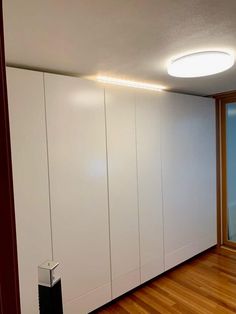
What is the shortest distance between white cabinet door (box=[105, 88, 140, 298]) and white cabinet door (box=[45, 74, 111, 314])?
0.09 meters

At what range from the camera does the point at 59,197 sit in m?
2.04

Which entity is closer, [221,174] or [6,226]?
[6,226]

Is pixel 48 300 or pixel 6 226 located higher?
pixel 6 226

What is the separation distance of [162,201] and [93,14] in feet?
7.22

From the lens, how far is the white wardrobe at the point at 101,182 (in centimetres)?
187

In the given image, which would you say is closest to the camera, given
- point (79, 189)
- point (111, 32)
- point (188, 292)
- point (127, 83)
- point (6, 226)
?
point (6, 226)

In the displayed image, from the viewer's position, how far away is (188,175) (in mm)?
3160

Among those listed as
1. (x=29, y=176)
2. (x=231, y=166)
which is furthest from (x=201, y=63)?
(x=231, y=166)

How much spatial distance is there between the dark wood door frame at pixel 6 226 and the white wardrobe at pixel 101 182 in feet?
4.41

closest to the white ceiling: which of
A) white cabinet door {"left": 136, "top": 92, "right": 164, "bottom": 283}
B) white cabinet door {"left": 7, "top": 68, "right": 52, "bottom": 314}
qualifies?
white cabinet door {"left": 7, "top": 68, "right": 52, "bottom": 314}

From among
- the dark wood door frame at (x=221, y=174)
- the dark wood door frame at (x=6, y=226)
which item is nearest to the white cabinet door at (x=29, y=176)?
the dark wood door frame at (x=6, y=226)

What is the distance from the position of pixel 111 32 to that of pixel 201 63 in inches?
30.9

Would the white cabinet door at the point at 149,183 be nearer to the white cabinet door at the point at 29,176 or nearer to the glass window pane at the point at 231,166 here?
the white cabinet door at the point at 29,176

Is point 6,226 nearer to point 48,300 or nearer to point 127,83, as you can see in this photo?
point 48,300
